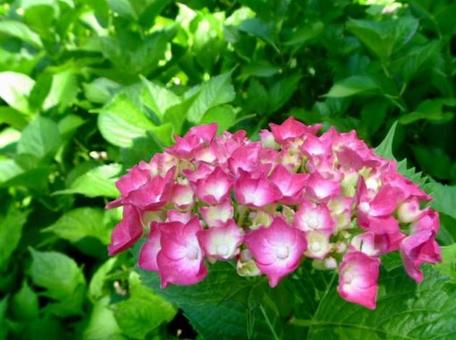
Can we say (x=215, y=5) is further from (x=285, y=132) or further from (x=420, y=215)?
(x=420, y=215)

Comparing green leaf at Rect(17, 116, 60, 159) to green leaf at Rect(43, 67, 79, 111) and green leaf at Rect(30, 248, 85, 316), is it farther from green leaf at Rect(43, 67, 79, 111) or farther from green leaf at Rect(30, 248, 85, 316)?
green leaf at Rect(30, 248, 85, 316)

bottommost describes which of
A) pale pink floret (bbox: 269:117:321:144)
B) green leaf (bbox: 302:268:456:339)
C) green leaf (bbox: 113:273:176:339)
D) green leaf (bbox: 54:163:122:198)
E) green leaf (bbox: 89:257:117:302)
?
green leaf (bbox: 89:257:117:302)

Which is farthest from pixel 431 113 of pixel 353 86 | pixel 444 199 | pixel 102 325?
pixel 102 325

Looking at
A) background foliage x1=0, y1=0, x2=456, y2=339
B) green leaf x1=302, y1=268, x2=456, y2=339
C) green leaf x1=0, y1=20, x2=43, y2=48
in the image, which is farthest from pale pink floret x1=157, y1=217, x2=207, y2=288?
green leaf x1=0, y1=20, x2=43, y2=48

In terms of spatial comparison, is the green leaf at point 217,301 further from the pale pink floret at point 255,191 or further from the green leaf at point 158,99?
the green leaf at point 158,99

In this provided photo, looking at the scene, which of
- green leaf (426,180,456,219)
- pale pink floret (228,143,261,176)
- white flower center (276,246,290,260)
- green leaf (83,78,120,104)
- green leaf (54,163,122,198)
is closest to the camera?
white flower center (276,246,290,260)

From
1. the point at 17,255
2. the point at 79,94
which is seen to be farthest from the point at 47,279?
the point at 79,94

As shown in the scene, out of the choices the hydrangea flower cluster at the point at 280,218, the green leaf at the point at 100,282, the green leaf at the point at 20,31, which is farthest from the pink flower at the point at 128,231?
the green leaf at the point at 20,31

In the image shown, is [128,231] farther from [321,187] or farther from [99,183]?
[99,183]
